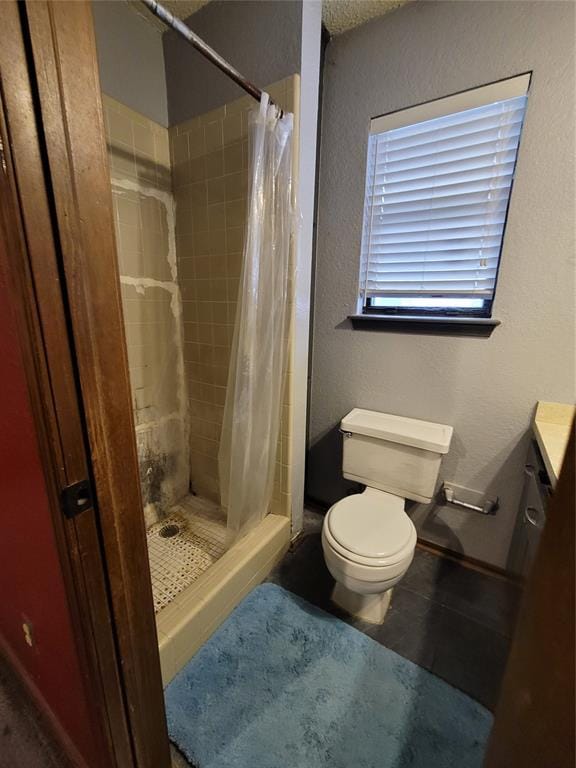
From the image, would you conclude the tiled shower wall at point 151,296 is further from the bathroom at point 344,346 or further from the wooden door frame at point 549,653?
the wooden door frame at point 549,653

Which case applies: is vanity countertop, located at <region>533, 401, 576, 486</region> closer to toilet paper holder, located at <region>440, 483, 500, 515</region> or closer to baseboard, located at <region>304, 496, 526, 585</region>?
toilet paper holder, located at <region>440, 483, 500, 515</region>

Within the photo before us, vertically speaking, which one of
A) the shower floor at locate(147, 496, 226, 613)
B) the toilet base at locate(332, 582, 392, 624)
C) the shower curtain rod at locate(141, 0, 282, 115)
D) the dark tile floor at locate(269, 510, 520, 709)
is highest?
the shower curtain rod at locate(141, 0, 282, 115)

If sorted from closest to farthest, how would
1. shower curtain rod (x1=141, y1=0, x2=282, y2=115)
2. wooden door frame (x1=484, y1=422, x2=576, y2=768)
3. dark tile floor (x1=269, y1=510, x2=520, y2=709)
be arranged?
wooden door frame (x1=484, y1=422, x2=576, y2=768)
shower curtain rod (x1=141, y1=0, x2=282, y2=115)
dark tile floor (x1=269, y1=510, x2=520, y2=709)

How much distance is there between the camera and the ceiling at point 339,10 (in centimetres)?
130

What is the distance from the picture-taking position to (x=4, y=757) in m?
0.95

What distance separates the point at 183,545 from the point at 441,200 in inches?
79.6

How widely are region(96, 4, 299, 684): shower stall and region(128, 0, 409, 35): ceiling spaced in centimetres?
19

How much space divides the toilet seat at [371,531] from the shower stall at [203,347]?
1.20 feet

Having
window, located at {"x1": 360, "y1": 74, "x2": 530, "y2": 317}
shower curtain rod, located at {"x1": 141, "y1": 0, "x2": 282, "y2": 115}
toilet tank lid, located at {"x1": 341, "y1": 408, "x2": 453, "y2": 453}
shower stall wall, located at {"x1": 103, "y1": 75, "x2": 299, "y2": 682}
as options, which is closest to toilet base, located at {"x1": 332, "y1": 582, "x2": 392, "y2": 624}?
shower stall wall, located at {"x1": 103, "y1": 75, "x2": 299, "y2": 682}

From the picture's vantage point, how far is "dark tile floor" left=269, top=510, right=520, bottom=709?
3.94 feet

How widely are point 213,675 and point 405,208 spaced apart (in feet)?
6.66

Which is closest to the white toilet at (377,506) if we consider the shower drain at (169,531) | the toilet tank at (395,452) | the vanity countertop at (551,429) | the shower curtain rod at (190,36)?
the toilet tank at (395,452)

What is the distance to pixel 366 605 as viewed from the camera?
1.37 meters

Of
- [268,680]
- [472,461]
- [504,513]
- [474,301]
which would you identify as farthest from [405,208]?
[268,680]
